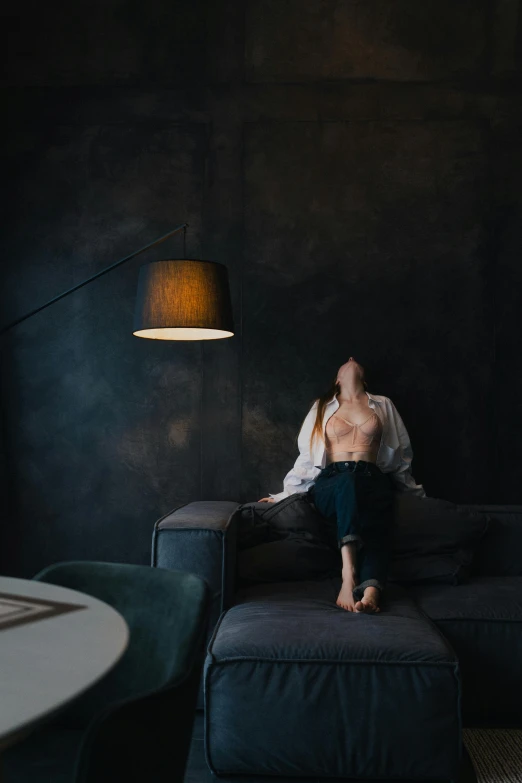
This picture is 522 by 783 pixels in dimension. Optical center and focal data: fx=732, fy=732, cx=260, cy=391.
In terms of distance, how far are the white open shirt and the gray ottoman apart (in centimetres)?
140

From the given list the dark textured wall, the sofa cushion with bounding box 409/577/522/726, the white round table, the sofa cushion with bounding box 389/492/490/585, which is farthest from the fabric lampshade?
the white round table

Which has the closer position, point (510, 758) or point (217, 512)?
point (510, 758)

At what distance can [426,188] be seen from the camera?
14.3 ft

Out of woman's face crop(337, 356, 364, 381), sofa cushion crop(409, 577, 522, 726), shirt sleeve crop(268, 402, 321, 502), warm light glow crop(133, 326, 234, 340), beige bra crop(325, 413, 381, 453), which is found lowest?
sofa cushion crop(409, 577, 522, 726)

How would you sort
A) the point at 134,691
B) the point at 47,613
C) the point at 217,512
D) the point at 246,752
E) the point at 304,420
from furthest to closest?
the point at 304,420
the point at 217,512
the point at 246,752
the point at 134,691
the point at 47,613

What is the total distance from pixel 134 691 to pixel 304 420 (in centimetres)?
276

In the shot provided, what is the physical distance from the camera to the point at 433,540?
3.57 meters

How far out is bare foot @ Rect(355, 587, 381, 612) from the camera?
2.94 meters

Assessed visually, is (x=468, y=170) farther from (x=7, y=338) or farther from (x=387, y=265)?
(x=7, y=338)

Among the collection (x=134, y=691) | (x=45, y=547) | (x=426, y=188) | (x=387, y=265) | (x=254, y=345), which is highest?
(x=426, y=188)

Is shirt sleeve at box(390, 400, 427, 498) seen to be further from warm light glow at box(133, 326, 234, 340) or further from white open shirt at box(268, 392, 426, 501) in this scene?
warm light glow at box(133, 326, 234, 340)

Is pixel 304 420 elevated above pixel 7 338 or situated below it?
below

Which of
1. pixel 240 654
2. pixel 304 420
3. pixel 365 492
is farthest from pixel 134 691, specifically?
pixel 304 420

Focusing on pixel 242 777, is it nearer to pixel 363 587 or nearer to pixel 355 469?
pixel 363 587
